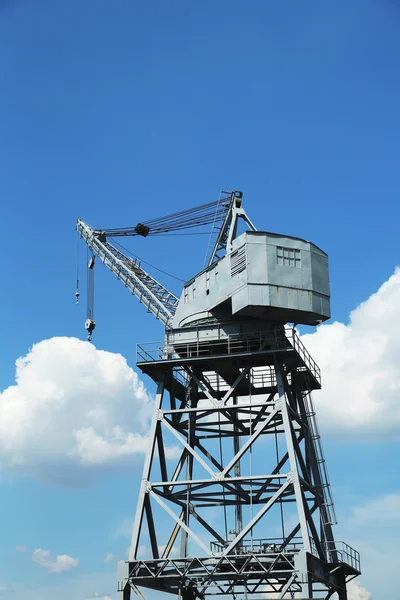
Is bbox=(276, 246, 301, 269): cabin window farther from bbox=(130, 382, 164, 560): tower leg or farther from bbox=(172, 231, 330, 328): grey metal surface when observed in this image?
bbox=(130, 382, 164, 560): tower leg

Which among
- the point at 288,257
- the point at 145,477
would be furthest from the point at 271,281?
the point at 145,477

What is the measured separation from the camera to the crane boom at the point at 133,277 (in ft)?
202

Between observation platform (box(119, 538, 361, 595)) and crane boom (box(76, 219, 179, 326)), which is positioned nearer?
observation platform (box(119, 538, 361, 595))

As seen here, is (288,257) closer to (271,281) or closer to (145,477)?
(271,281)

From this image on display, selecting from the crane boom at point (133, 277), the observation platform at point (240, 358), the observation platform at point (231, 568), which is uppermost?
the crane boom at point (133, 277)

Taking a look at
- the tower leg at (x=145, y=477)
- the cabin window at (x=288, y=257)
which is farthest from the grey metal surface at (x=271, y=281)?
the tower leg at (x=145, y=477)

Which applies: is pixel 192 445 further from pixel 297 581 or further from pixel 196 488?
pixel 297 581

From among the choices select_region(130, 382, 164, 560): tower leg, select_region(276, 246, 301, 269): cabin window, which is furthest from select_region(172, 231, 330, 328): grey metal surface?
select_region(130, 382, 164, 560): tower leg

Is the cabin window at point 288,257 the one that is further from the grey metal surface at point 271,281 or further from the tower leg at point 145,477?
the tower leg at point 145,477

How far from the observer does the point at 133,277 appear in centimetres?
6506

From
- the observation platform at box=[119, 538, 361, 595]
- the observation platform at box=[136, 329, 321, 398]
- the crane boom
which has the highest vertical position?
the crane boom

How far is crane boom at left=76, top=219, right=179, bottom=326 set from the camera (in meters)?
61.7

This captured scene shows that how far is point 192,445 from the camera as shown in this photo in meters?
51.6

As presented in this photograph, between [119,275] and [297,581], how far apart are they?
29.5 m
